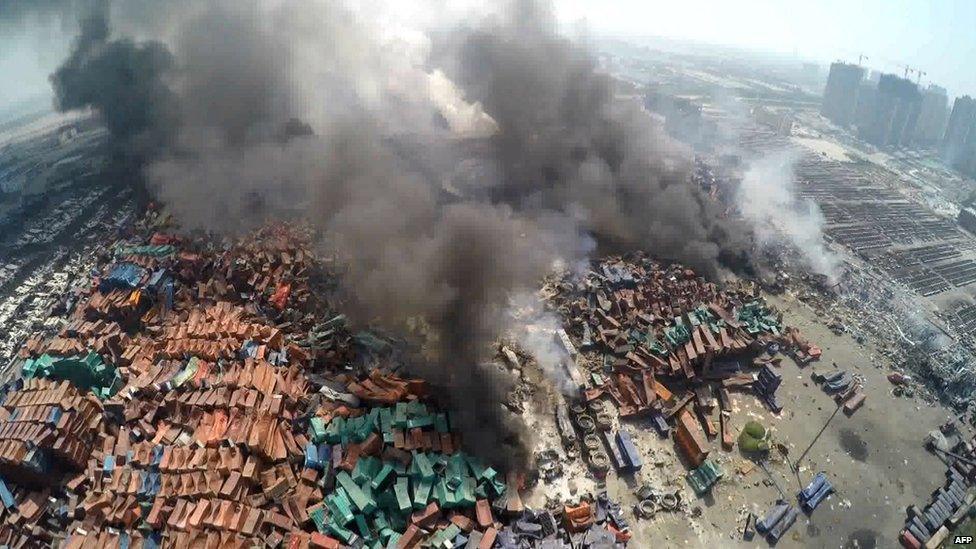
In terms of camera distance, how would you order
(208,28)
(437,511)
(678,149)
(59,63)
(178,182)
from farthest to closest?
(678,149) → (59,63) → (208,28) → (178,182) → (437,511)

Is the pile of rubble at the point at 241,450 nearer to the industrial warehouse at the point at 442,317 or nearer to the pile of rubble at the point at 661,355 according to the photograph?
the industrial warehouse at the point at 442,317

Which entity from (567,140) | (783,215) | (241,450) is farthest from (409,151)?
(783,215)

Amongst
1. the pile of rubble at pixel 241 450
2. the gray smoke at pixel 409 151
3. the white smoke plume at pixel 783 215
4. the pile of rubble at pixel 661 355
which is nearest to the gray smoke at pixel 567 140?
the gray smoke at pixel 409 151

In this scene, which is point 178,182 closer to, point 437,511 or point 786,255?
point 437,511

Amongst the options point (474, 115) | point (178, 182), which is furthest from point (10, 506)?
point (474, 115)

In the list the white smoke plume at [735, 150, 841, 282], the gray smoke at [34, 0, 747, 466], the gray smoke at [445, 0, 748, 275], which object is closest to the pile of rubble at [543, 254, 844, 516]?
the gray smoke at [34, 0, 747, 466]

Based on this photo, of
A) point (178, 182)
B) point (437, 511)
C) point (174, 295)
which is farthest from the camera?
point (178, 182)

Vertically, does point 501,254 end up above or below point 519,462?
above
